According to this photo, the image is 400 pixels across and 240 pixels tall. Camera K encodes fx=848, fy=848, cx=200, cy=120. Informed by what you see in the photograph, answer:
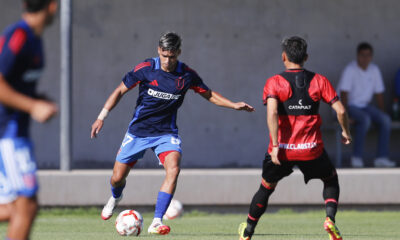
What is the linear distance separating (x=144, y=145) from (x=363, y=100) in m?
6.06

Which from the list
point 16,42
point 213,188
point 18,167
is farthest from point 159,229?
point 213,188

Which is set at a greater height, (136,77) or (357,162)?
(136,77)

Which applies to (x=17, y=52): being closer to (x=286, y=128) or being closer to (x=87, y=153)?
(x=286, y=128)

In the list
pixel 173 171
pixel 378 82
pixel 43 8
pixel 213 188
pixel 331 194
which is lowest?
A: pixel 213 188

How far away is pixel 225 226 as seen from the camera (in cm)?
939

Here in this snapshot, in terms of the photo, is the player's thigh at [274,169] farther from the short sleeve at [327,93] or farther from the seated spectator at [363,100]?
the seated spectator at [363,100]

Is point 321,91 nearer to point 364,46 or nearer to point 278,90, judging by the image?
point 278,90

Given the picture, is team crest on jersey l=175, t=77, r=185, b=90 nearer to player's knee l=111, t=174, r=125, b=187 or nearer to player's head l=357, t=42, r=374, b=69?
player's knee l=111, t=174, r=125, b=187

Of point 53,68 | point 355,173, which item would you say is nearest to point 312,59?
point 355,173

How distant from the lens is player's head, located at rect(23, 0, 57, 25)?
4426 millimetres

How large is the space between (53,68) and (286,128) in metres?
7.84

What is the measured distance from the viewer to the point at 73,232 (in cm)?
844

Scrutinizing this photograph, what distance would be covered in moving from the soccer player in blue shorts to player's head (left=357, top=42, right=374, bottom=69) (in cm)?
925

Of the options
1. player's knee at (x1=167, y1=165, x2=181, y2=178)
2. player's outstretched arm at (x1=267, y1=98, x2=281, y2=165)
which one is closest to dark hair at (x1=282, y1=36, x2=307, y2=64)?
player's outstretched arm at (x1=267, y1=98, x2=281, y2=165)
